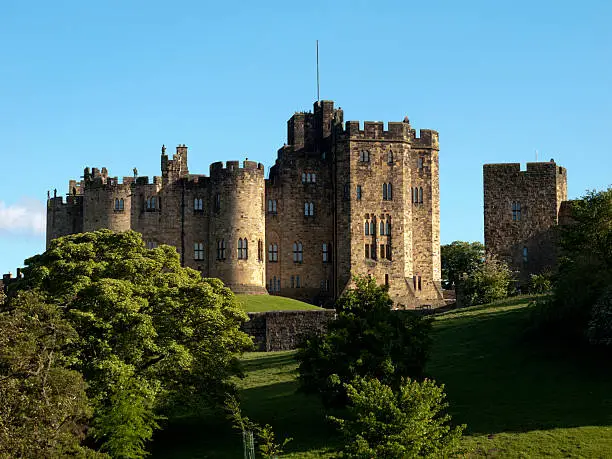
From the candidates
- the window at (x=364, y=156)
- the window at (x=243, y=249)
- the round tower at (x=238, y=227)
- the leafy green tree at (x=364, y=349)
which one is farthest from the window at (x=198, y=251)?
the leafy green tree at (x=364, y=349)

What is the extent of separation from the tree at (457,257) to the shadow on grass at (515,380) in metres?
46.8

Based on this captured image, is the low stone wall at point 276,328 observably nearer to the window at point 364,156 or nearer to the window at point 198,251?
the window at point 198,251

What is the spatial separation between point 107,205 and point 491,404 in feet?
158

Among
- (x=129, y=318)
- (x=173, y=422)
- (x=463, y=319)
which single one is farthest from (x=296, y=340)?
(x=129, y=318)

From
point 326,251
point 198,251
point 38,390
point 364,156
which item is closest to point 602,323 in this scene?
point 38,390

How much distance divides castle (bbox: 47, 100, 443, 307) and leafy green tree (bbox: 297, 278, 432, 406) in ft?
121

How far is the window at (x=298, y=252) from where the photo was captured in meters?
89.1

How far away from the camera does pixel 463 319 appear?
65062 mm

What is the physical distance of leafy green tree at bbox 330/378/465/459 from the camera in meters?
36.7

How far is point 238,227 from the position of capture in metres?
86.1

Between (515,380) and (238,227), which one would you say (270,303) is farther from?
(515,380)

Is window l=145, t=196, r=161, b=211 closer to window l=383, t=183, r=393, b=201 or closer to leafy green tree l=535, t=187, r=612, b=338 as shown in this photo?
window l=383, t=183, r=393, b=201

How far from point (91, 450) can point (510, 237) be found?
52508 millimetres

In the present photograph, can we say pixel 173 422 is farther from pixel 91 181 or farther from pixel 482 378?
pixel 91 181
